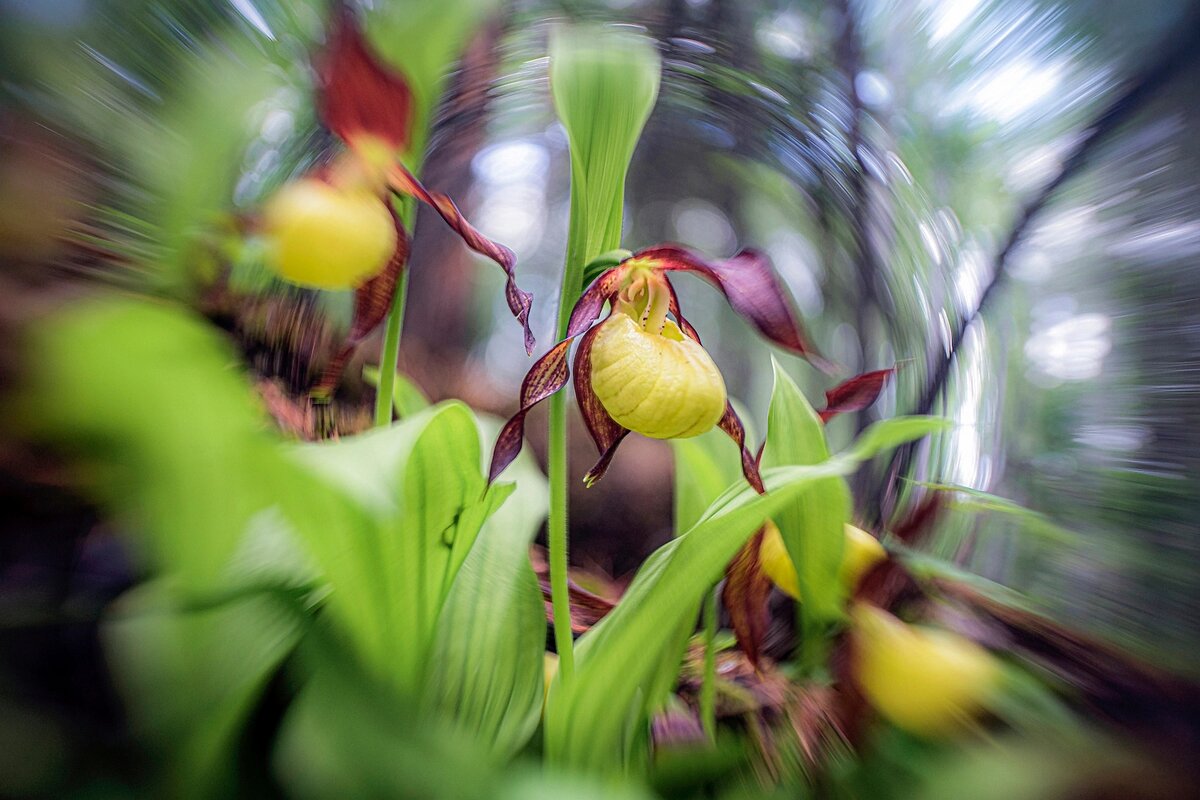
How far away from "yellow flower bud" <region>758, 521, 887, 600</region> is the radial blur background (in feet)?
0.22

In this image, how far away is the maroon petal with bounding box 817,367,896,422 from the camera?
49cm

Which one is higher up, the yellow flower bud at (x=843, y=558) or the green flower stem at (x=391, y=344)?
the green flower stem at (x=391, y=344)

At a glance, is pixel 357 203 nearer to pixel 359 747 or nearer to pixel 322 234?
pixel 322 234

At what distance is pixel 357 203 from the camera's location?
0.42m

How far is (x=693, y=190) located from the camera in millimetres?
760

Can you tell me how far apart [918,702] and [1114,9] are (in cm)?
44

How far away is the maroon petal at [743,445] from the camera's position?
38cm

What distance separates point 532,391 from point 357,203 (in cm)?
19

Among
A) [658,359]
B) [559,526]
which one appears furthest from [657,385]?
[559,526]

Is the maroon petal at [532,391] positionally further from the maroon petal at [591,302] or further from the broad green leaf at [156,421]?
the broad green leaf at [156,421]

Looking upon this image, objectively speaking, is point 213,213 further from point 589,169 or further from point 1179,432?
point 1179,432

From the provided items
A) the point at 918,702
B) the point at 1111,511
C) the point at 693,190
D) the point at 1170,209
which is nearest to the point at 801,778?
the point at 918,702

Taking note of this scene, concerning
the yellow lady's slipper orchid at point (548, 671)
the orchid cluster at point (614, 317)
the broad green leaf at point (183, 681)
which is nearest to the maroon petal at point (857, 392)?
the orchid cluster at point (614, 317)

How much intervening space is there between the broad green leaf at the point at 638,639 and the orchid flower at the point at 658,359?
0.03 meters
